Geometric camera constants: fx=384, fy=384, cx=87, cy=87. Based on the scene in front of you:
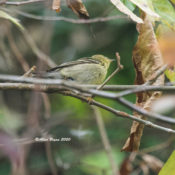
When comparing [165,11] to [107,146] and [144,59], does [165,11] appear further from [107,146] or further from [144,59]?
[107,146]

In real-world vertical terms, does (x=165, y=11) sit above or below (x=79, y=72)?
above

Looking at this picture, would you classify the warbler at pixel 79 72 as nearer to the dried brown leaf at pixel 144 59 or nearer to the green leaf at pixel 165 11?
the dried brown leaf at pixel 144 59

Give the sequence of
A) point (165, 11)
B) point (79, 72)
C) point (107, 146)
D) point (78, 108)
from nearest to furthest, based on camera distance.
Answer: point (165, 11)
point (79, 72)
point (107, 146)
point (78, 108)

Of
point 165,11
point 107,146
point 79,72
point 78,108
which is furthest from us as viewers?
point 78,108

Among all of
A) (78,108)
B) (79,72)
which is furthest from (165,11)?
(78,108)

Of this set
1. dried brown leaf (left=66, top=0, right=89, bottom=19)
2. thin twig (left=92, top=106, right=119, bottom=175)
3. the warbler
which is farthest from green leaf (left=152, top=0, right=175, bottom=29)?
thin twig (left=92, top=106, right=119, bottom=175)

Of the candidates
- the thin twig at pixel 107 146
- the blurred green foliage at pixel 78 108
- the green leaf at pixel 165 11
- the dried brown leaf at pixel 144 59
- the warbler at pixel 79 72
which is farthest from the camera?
the blurred green foliage at pixel 78 108

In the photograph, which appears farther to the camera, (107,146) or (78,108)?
(78,108)

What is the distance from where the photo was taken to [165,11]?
8.20 ft

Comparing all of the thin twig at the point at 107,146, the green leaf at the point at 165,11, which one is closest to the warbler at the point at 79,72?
the thin twig at the point at 107,146

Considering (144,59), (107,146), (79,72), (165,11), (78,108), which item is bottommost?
(78,108)

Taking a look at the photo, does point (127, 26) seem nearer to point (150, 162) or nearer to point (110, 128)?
point (110, 128)

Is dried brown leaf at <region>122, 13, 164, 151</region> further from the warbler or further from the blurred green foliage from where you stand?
the blurred green foliage

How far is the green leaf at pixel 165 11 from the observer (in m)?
2.43
